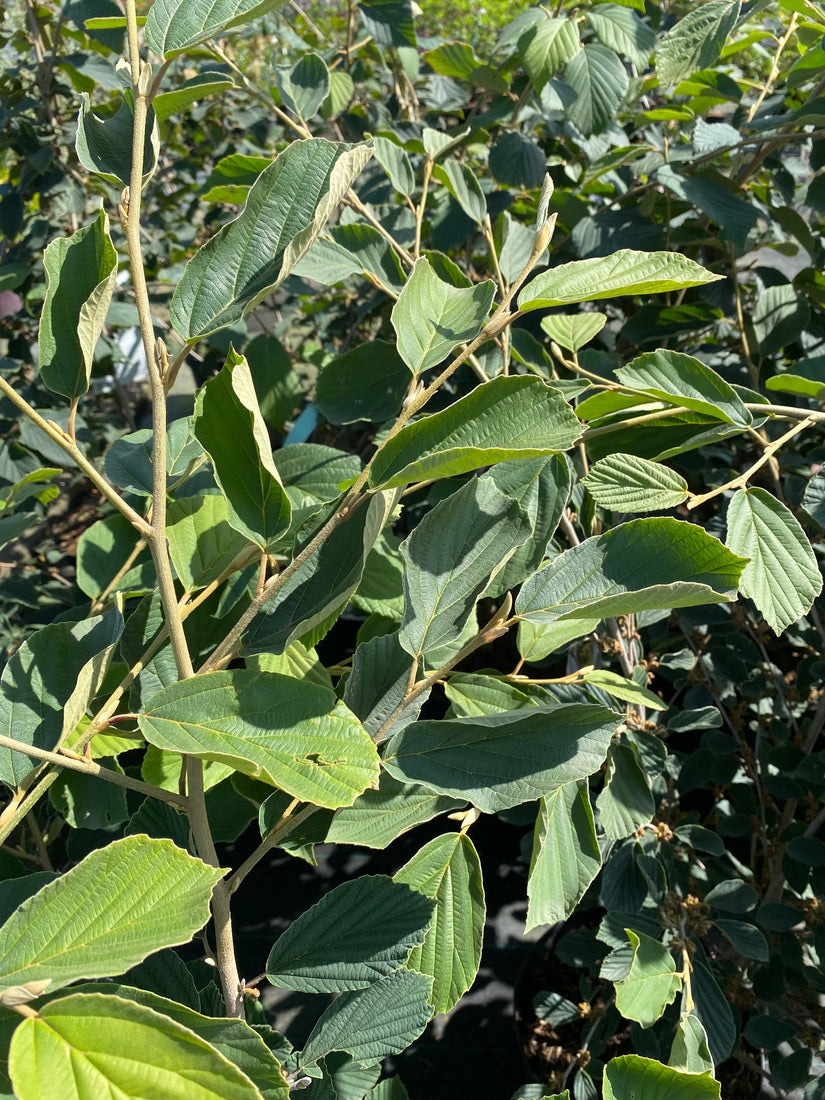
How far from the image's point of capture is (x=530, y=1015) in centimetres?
129

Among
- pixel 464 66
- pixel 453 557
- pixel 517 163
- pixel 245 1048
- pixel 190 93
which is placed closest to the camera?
pixel 245 1048

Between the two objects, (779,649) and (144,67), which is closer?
(144,67)

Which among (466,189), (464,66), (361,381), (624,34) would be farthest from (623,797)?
(464,66)

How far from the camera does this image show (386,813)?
0.63 metres

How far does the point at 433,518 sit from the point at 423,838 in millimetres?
1206

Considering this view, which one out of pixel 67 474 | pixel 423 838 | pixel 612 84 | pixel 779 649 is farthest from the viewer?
pixel 67 474

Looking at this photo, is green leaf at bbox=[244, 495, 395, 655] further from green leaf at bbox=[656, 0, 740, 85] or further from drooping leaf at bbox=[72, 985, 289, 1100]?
green leaf at bbox=[656, 0, 740, 85]

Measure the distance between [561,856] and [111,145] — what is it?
24.8 inches

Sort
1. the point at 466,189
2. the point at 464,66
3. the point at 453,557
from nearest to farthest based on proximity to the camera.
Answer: the point at 453,557 < the point at 466,189 < the point at 464,66

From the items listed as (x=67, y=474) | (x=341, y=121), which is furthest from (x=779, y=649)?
(x=67, y=474)

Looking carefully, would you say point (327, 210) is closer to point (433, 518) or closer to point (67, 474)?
point (433, 518)

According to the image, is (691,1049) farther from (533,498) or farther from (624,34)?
(624,34)

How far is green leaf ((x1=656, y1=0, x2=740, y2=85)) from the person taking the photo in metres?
1.07

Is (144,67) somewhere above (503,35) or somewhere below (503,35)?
above
